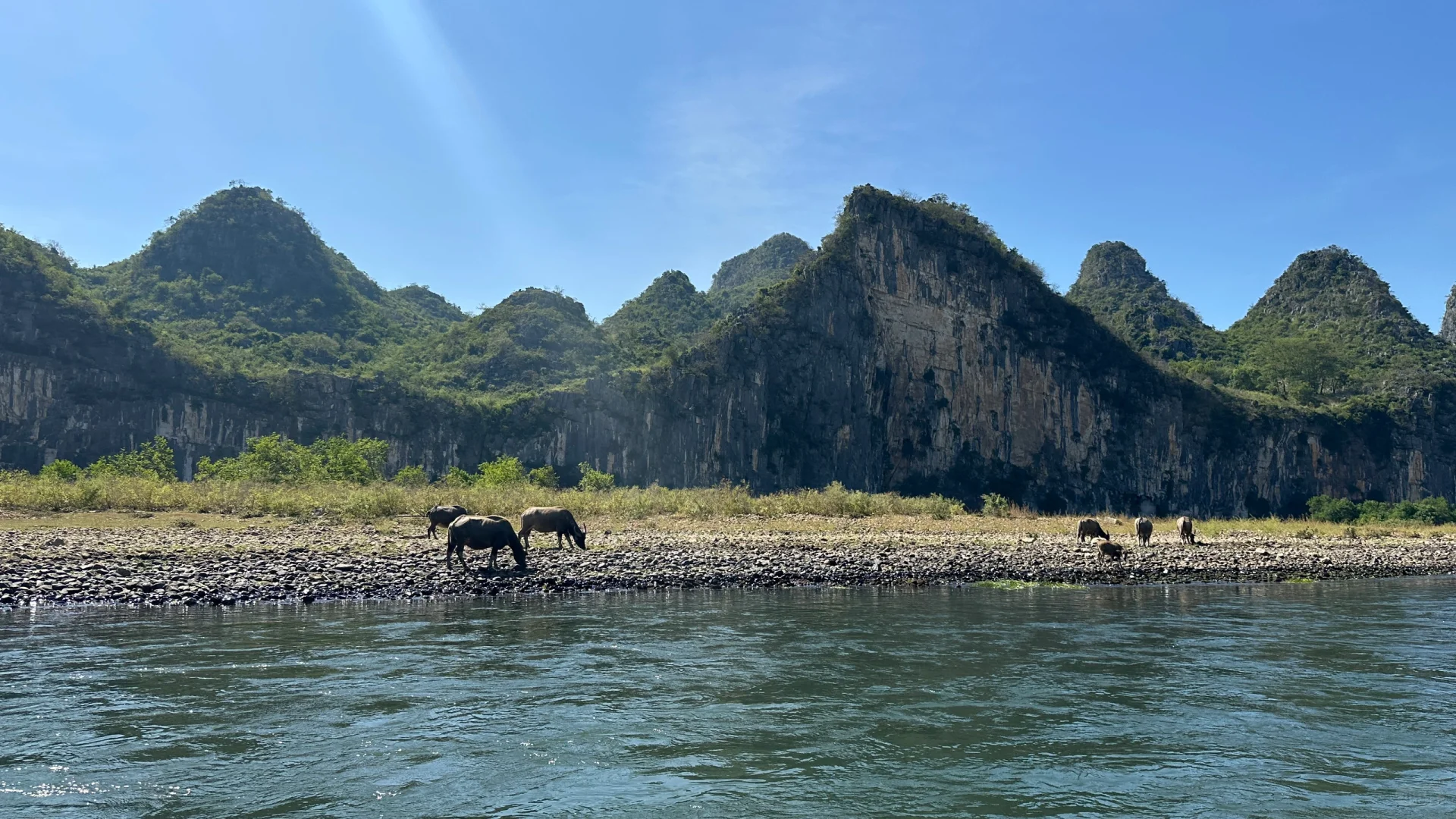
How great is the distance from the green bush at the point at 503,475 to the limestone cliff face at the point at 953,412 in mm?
17726

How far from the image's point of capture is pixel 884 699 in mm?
10312

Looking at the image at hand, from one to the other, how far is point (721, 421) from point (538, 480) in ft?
91.3

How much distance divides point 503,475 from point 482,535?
31.8m

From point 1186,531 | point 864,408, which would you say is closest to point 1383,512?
point 1186,531

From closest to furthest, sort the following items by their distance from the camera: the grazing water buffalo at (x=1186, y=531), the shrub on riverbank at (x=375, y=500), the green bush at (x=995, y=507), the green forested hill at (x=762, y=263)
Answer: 1. the shrub on riverbank at (x=375, y=500)
2. the grazing water buffalo at (x=1186, y=531)
3. the green bush at (x=995, y=507)
4. the green forested hill at (x=762, y=263)

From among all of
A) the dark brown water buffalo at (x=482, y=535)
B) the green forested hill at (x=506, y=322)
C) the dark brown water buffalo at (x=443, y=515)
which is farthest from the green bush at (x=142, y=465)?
the dark brown water buffalo at (x=482, y=535)

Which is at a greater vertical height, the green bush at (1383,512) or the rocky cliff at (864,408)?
the rocky cliff at (864,408)

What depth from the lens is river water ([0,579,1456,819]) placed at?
721 cm

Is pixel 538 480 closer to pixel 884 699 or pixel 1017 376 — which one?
pixel 884 699

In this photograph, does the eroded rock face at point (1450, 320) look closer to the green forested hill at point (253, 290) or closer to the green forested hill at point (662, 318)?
the green forested hill at point (662, 318)

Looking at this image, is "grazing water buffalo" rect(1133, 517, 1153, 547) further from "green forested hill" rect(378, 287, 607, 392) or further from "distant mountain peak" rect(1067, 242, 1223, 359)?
"distant mountain peak" rect(1067, 242, 1223, 359)

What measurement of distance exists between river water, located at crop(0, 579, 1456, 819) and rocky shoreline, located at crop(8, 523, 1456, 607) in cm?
185

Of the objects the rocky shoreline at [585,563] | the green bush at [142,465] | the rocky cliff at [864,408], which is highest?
the rocky cliff at [864,408]

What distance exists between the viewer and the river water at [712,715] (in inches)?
284
